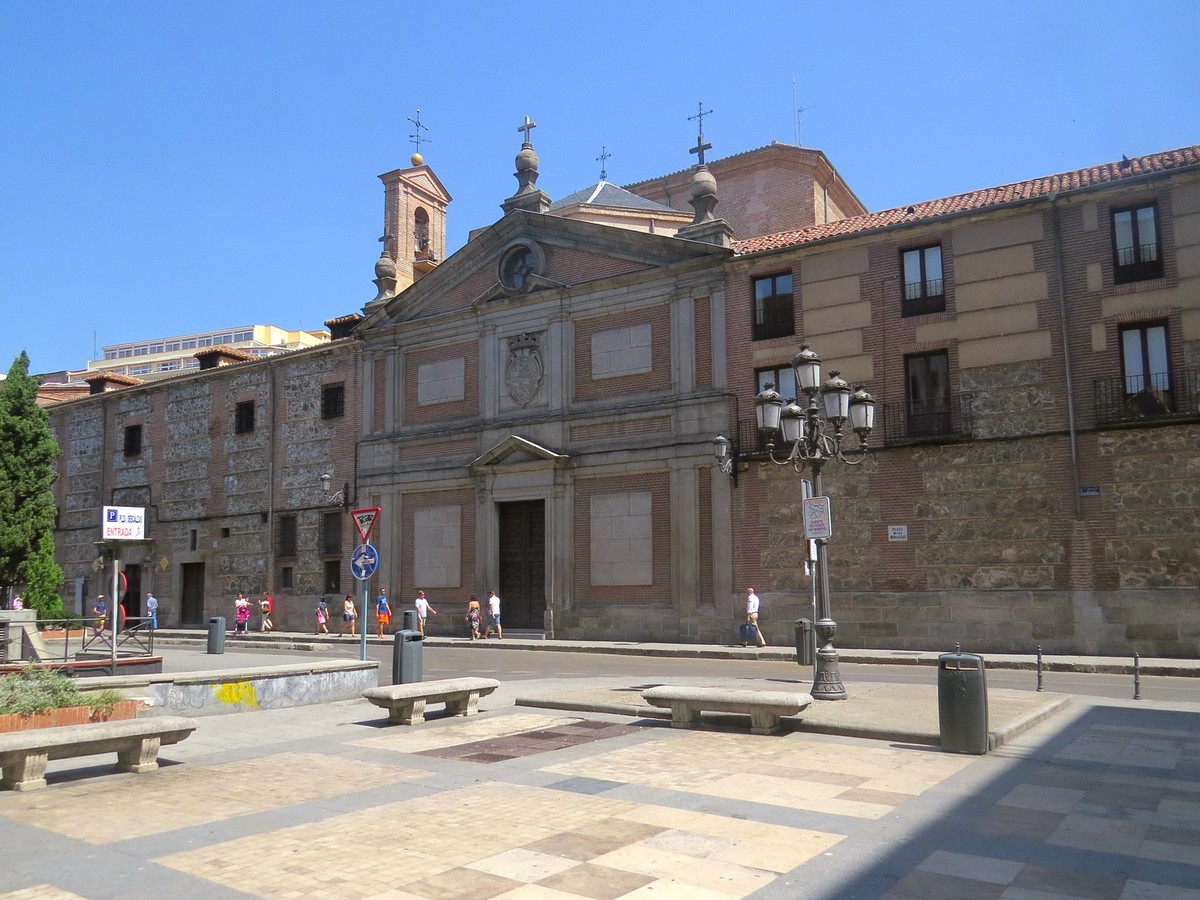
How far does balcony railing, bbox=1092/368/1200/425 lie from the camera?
834 inches

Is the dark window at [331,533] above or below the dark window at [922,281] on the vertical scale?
below

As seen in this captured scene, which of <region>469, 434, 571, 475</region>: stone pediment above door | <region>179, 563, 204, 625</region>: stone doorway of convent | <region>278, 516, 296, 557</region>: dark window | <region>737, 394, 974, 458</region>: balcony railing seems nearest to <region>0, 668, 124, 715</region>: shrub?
<region>737, 394, 974, 458</region>: balcony railing

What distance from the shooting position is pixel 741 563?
86.7 ft

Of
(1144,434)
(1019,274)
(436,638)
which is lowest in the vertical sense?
(436,638)

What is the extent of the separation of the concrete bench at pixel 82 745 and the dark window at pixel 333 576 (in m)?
26.0

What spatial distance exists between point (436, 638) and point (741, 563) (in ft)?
33.3

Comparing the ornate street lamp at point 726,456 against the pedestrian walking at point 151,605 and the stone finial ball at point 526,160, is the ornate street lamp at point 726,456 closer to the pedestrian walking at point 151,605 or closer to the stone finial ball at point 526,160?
the stone finial ball at point 526,160

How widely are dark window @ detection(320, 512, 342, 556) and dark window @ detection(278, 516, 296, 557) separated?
5.20ft

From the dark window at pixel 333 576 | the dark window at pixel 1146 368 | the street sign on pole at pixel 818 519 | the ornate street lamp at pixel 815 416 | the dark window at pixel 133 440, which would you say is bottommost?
the dark window at pixel 333 576

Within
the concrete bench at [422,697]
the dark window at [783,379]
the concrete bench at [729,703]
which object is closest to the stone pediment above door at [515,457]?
the dark window at [783,379]

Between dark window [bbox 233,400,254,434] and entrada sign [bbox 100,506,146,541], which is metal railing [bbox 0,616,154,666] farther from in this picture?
dark window [bbox 233,400,254,434]

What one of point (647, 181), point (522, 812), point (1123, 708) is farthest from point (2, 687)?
point (647, 181)

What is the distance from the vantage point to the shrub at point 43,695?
946cm

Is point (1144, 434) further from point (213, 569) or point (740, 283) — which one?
point (213, 569)
